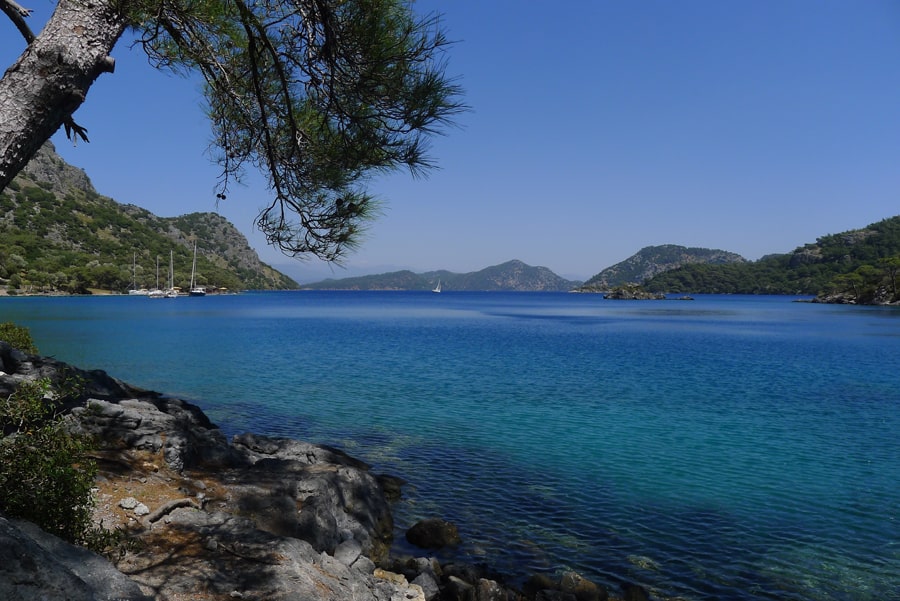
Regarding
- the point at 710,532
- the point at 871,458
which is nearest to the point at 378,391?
the point at 710,532

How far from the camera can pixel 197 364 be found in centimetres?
4578

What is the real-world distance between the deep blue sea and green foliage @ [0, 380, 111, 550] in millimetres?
9274

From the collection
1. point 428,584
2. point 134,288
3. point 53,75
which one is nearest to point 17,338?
point 428,584

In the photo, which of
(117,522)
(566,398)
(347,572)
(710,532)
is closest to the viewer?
(117,522)

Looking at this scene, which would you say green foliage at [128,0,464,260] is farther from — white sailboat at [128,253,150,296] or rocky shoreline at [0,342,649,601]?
white sailboat at [128,253,150,296]

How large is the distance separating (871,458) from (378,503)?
20.2 m

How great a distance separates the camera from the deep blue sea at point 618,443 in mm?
13500

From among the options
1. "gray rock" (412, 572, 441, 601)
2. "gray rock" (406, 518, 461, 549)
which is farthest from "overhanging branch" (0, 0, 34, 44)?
"gray rock" (406, 518, 461, 549)

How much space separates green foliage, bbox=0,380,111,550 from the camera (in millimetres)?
6781

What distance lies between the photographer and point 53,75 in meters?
5.53

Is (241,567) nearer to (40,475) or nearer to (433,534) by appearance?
(40,475)

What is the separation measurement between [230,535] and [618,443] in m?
18.3

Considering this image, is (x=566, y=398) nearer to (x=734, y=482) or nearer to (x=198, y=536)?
(x=734, y=482)

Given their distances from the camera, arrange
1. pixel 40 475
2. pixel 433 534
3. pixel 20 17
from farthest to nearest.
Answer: pixel 433 534
pixel 40 475
pixel 20 17
